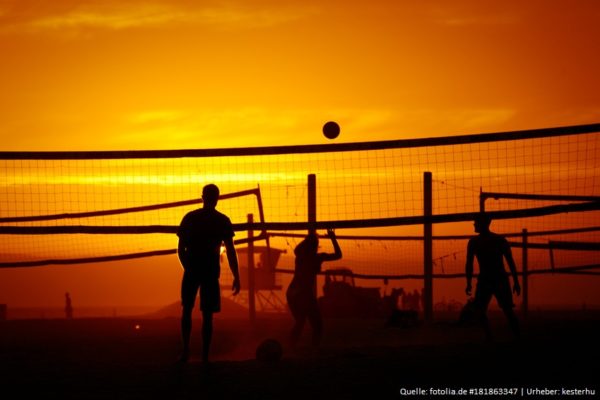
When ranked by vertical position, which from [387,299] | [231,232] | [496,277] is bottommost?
[387,299]

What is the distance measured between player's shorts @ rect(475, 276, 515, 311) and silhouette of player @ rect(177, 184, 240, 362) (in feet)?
13.9

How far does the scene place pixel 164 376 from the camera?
915cm

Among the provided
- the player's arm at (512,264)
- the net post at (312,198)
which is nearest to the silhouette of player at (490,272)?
the player's arm at (512,264)

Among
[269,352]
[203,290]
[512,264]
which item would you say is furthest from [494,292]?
[203,290]

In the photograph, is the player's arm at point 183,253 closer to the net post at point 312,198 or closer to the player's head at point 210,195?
the player's head at point 210,195

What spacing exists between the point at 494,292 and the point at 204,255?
468cm

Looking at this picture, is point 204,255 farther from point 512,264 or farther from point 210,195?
point 512,264

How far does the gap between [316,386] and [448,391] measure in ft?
3.64

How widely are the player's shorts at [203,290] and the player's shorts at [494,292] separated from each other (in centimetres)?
439

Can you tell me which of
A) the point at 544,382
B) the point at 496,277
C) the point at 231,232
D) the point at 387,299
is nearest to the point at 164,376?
the point at 231,232

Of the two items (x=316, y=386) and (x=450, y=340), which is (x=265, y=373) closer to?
(x=316, y=386)

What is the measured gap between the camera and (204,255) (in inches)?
407

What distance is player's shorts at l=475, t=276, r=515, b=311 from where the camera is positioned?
13.3 meters

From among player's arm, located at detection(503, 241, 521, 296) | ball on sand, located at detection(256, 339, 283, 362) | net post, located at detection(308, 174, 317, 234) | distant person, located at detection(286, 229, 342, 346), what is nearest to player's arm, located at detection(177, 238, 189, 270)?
ball on sand, located at detection(256, 339, 283, 362)
